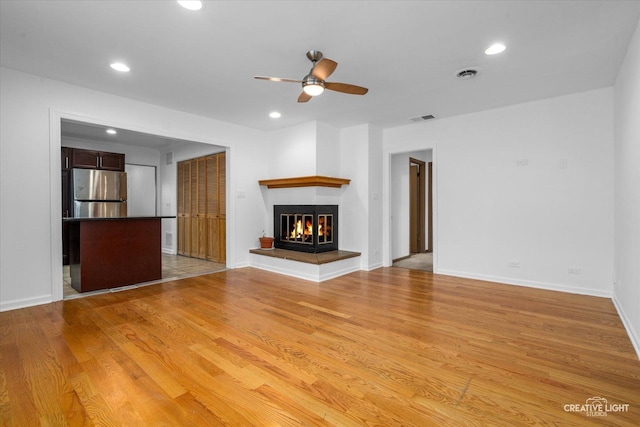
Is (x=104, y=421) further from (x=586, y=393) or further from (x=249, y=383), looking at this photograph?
(x=586, y=393)

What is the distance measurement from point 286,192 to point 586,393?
4652 mm

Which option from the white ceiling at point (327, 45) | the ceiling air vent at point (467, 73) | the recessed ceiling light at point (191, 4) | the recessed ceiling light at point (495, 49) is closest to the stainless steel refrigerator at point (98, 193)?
the white ceiling at point (327, 45)

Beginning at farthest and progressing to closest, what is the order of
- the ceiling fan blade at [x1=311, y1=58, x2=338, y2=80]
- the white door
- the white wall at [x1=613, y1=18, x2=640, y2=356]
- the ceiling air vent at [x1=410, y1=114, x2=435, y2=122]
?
the white door
the ceiling air vent at [x1=410, y1=114, x2=435, y2=122]
the ceiling fan blade at [x1=311, y1=58, x2=338, y2=80]
the white wall at [x1=613, y1=18, x2=640, y2=356]

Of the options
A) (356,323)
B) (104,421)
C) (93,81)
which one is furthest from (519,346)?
(93,81)

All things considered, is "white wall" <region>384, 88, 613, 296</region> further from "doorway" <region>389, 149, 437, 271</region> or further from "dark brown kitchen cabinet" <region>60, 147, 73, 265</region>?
"dark brown kitchen cabinet" <region>60, 147, 73, 265</region>

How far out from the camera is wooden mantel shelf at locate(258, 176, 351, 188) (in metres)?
5.07

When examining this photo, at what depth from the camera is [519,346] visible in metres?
2.45

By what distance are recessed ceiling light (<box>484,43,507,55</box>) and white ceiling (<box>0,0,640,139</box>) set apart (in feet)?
0.19

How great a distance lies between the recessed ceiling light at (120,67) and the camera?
3191mm

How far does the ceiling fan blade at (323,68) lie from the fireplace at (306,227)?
2.62m

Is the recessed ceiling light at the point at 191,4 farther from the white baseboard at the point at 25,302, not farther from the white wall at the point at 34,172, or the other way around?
the white baseboard at the point at 25,302
